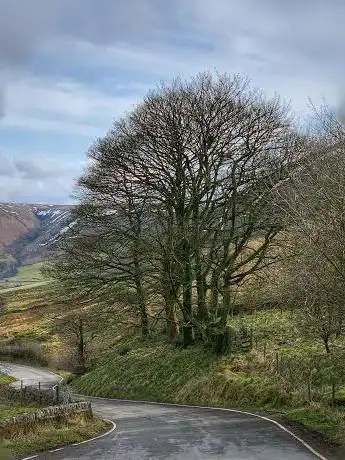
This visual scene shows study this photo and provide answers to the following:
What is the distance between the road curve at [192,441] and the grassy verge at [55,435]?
710 mm

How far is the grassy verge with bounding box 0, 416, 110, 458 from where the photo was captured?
1648 cm

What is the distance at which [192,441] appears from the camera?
16672mm

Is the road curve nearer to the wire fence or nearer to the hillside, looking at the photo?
the hillside

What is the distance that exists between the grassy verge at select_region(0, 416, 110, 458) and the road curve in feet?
2.33

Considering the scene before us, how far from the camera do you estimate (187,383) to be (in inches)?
1244

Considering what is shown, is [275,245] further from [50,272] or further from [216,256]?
[50,272]

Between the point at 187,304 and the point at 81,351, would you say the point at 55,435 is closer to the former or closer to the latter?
the point at 187,304

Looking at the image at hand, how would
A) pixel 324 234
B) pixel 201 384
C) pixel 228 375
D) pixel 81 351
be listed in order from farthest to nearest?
pixel 81 351
pixel 201 384
pixel 228 375
pixel 324 234

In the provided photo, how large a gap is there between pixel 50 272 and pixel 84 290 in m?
2.45

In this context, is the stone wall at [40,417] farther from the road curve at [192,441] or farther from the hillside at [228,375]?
the hillside at [228,375]

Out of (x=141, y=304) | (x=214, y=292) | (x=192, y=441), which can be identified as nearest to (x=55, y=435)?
(x=192, y=441)

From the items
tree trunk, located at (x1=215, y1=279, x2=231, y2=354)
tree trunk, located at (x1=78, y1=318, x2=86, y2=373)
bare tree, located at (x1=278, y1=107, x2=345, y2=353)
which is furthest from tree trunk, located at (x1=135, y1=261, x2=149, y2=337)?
bare tree, located at (x1=278, y1=107, x2=345, y2=353)

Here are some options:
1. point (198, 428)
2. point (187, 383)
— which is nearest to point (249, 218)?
point (187, 383)

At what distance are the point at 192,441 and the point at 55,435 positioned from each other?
14.7 ft
